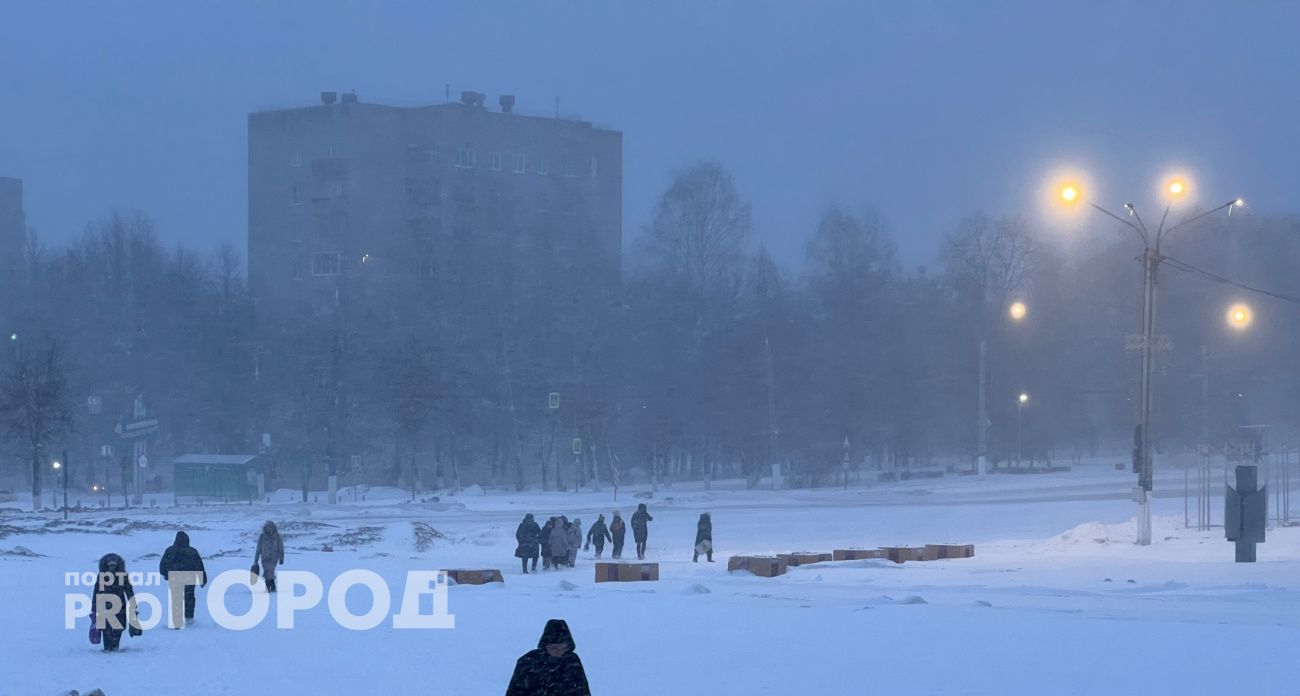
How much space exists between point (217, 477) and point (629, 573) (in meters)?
44.4

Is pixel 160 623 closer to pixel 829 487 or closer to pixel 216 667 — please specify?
pixel 216 667

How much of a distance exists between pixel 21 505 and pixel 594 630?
158ft

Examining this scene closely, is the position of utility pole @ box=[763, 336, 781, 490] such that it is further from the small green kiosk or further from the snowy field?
the snowy field

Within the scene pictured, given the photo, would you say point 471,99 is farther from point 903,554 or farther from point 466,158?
point 903,554

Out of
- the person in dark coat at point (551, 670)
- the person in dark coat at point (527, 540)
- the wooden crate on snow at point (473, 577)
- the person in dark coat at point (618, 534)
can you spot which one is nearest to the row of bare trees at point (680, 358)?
the person in dark coat at point (618, 534)

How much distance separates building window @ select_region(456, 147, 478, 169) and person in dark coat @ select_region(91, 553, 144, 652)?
79.1 metres

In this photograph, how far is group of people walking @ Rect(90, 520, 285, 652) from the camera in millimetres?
15789

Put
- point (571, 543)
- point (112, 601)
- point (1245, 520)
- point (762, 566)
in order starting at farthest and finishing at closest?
1. point (571, 543)
2. point (762, 566)
3. point (1245, 520)
4. point (112, 601)

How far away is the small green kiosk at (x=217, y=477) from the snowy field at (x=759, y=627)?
28577mm

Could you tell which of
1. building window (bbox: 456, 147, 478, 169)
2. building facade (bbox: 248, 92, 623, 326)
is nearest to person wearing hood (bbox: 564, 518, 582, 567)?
building facade (bbox: 248, 92, 623, 326)

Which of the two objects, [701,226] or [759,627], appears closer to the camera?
[759,627]

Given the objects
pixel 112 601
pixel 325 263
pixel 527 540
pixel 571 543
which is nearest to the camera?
pixel 112 601

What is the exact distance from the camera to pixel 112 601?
52.1 ft

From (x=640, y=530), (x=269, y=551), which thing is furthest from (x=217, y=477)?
(x=269, y=551)
